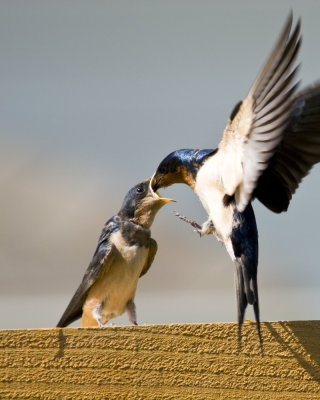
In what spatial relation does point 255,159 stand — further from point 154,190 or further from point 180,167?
point 154,190

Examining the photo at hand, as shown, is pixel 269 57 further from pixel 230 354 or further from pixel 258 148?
pixel 230 354

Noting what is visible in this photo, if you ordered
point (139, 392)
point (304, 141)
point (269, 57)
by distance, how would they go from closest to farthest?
point (139, 392), point (269, 57), point (304, 141)

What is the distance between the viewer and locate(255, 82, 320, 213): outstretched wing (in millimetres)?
1451

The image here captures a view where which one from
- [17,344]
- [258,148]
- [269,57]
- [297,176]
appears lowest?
[17,344]

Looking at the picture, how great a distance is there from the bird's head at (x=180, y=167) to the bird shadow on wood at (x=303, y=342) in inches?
20.1

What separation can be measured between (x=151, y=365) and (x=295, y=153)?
627mm

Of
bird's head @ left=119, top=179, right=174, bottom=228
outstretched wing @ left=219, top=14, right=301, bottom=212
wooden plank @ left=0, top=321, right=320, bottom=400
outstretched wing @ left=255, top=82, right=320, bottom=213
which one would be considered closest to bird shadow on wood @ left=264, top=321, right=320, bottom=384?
wooden plank @ left=0, top=321, right=320, bottom=400

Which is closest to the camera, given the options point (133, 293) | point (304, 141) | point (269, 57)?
point (269, 57)

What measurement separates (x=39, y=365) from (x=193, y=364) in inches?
10.4

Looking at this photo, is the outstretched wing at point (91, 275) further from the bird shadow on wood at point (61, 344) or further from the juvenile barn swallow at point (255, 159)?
the bird shadow on wood at point (61, 344)

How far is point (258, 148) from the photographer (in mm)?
1272

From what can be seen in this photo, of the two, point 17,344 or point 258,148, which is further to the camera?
point 258,148

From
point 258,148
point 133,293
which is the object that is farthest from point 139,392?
point 133,293

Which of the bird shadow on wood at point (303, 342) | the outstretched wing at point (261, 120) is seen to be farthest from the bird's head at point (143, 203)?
the bird shadow on wood at point (303, 342)
